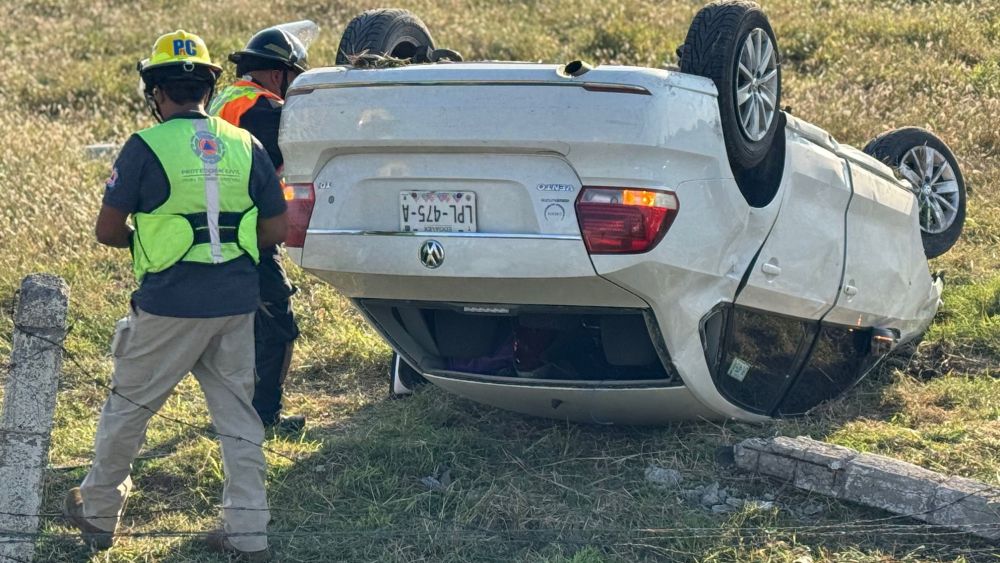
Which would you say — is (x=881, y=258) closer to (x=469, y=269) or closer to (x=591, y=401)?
(x=591, y=401)

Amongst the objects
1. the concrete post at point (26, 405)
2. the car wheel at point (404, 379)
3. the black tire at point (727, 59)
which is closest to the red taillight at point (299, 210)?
the concrete post at point (26, 405)

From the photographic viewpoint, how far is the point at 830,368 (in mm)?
5953

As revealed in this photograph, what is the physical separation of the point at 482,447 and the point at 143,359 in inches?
65.7

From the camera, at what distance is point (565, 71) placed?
453cm

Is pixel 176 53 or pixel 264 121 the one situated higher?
pixel 176 53

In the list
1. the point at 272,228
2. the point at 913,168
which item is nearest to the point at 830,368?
the point at 913,168

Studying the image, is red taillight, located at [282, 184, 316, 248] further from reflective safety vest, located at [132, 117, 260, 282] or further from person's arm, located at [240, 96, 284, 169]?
person's arm, located at [240, 96, 284, 169]

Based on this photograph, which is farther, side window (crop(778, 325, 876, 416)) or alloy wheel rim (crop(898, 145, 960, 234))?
alloy wheel rim (crop(898, 145, 960, 234))

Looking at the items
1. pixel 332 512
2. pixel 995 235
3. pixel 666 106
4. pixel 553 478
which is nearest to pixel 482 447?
pixel 553 478

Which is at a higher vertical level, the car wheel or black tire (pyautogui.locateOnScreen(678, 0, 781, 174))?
black tire (pyautogui.locateOnScreen(678, 0, 781, 174))

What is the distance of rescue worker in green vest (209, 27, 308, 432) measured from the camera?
5.81 metres

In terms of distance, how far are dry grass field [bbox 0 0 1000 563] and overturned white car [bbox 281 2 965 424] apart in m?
0.31

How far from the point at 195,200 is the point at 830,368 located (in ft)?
10.1

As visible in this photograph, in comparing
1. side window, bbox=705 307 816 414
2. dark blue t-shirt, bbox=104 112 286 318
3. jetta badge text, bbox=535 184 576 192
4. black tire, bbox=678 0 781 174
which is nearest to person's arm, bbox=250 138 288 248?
dark blue t-shirt, bbox=104 112 286 318
